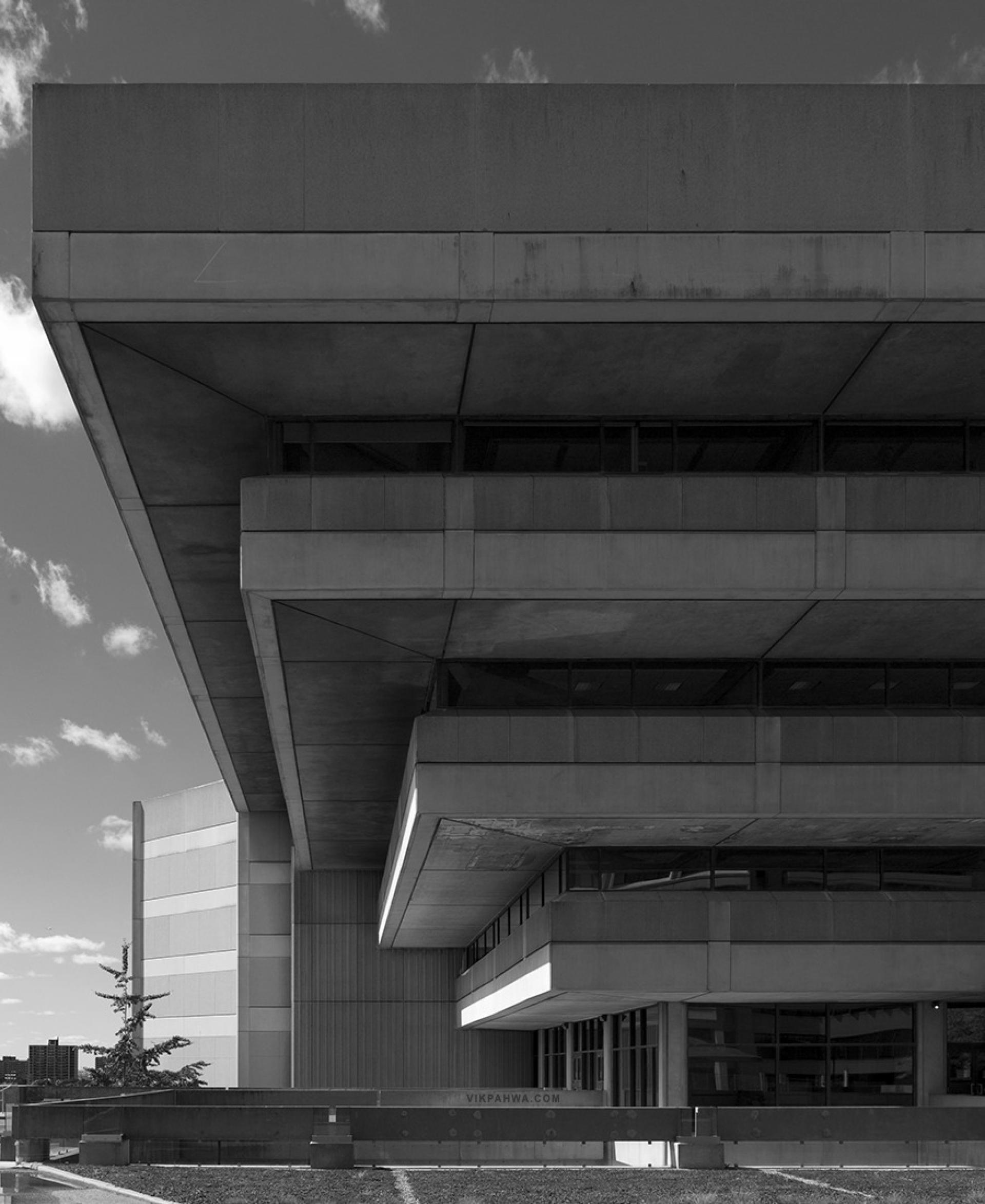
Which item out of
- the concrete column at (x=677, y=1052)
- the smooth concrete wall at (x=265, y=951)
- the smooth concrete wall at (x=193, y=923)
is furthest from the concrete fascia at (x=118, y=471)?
the smooth concrete wall at (x=193, y=923)

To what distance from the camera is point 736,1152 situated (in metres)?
23.9

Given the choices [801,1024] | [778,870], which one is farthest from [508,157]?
[801,1024]

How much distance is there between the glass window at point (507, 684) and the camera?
22.3 metres

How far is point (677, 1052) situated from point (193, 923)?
3041 cm

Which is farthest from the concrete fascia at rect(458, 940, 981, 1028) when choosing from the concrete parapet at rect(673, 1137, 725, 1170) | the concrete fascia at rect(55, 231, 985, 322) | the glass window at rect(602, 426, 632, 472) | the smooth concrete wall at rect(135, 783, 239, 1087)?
the smooth concrete wall at rect(135, 783, 239, 1087)

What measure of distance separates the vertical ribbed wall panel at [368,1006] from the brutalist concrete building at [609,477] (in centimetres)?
2138

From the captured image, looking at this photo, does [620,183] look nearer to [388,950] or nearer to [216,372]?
[216,372]

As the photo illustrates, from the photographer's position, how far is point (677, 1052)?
91.6 ft

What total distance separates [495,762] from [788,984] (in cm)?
693

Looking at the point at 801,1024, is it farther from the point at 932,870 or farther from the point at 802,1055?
the point at 932,870

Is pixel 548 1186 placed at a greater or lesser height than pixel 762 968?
lesser

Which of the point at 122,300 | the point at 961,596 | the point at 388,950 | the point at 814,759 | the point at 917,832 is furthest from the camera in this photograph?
the point at 388,950

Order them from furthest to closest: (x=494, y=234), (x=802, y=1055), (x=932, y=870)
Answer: (x=802, y=1055) → (x=932, y=870) → (x=494, y=234)

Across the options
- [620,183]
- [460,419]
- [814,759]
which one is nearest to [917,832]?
[814,759]
